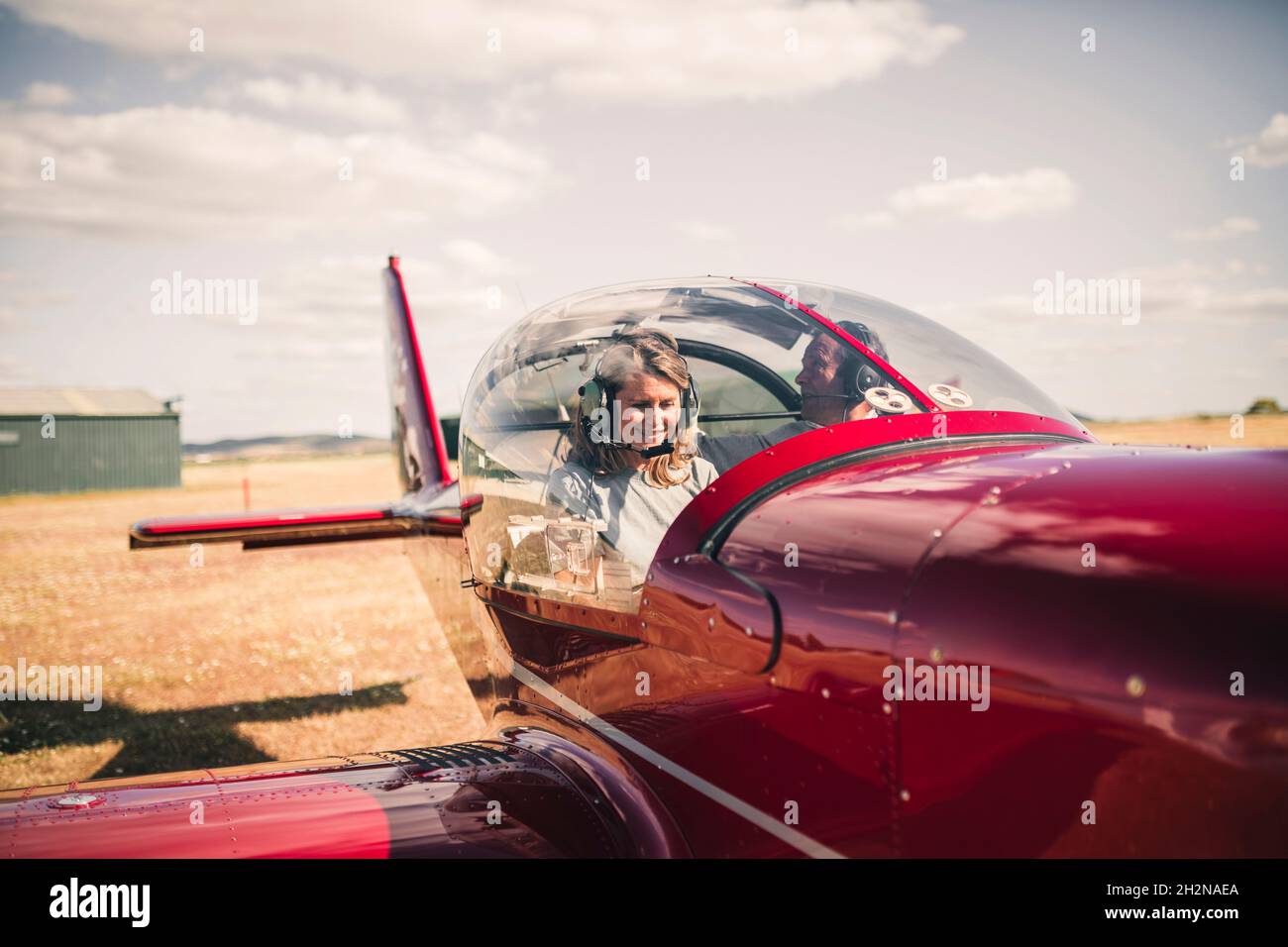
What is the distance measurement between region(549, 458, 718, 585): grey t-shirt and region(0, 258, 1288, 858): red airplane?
34mm

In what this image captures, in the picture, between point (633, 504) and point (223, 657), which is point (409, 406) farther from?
point (633, 504)

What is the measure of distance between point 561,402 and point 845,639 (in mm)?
1561

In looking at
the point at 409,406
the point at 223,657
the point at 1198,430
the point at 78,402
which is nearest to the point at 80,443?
the point at 78,402

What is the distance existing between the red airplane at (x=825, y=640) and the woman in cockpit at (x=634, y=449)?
5cm

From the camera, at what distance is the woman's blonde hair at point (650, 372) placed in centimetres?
255

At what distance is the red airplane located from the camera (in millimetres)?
1327

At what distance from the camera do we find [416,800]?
2525mm

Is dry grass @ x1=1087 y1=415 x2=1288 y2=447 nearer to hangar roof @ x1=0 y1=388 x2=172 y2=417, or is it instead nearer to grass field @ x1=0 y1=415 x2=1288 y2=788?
grass field @ x1=0 y1=415 x2=1288 y2=788

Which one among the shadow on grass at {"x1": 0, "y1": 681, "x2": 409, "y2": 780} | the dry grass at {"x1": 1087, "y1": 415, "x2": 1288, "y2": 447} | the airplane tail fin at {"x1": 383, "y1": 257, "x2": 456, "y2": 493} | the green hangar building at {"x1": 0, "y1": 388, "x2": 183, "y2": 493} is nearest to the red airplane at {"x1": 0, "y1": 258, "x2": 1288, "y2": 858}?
the shadow on grass at {"x1": 0, "y1": 681, "x2": 409, "y2": 780}

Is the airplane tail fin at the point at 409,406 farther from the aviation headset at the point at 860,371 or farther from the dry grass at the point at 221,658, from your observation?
the aviation headset at the point at 860,371

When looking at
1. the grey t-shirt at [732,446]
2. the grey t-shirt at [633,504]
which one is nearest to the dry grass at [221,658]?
the grey t-shirt at [633,504]

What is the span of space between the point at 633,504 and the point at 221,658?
6932mm
